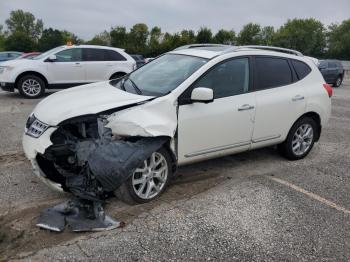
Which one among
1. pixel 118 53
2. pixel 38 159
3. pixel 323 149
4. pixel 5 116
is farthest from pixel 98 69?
pixel 38 159

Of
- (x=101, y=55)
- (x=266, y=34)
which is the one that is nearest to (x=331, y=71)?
(x=101, y=55)

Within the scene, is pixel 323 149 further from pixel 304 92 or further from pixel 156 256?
pixel 156 256

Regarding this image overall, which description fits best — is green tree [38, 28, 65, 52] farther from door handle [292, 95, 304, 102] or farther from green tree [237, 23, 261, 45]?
door handle [292, 95, 304, 102]

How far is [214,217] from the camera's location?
4.13 m

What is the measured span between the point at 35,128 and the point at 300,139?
3.95m

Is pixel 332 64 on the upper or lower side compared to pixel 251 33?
lower

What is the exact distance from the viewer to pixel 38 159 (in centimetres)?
415

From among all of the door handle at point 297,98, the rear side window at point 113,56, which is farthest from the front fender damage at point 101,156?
the rear side window at point 113,56

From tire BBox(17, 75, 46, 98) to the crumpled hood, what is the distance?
7331 mm

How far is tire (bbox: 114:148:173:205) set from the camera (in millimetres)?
4164

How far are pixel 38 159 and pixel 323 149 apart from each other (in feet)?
16.4

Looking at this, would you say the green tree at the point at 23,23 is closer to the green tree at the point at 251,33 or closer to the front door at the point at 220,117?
the green tree at the point at 251,33

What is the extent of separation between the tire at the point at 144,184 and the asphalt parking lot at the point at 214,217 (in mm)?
91

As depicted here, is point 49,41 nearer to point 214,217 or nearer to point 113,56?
point 113,56
